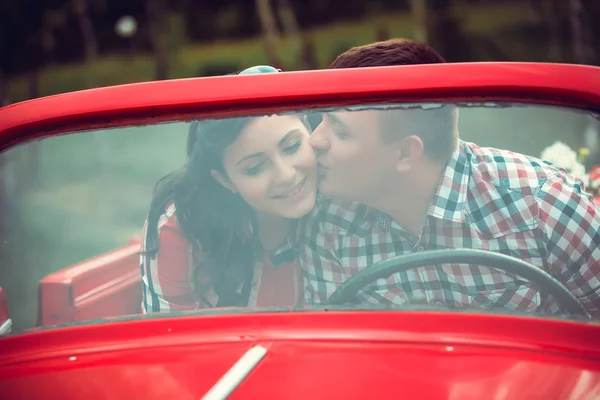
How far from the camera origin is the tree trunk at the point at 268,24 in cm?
1196

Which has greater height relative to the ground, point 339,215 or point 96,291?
point 339,215

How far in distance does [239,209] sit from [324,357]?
0.28 meters

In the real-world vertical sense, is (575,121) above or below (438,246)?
above

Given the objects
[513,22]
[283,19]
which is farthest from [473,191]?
[283,19]

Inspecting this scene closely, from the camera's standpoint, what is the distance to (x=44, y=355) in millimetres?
1114

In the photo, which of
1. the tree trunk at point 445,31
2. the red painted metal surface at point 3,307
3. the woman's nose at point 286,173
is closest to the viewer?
the woman's nose at point 286,173

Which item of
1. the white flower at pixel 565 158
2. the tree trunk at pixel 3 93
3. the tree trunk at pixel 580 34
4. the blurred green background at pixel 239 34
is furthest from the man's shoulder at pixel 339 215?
the tree trunk at pixel 3 93

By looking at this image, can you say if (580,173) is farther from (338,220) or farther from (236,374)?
(236,374)

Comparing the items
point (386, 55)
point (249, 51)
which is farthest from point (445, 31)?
point (386, 55)

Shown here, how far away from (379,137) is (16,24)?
12.0m

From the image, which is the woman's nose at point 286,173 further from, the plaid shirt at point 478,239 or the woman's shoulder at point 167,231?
the woman's shoulder at point 167,231

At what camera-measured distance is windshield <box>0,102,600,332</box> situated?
3.52ft

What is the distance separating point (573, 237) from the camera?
1120mm

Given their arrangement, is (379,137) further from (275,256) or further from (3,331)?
(3,331)
